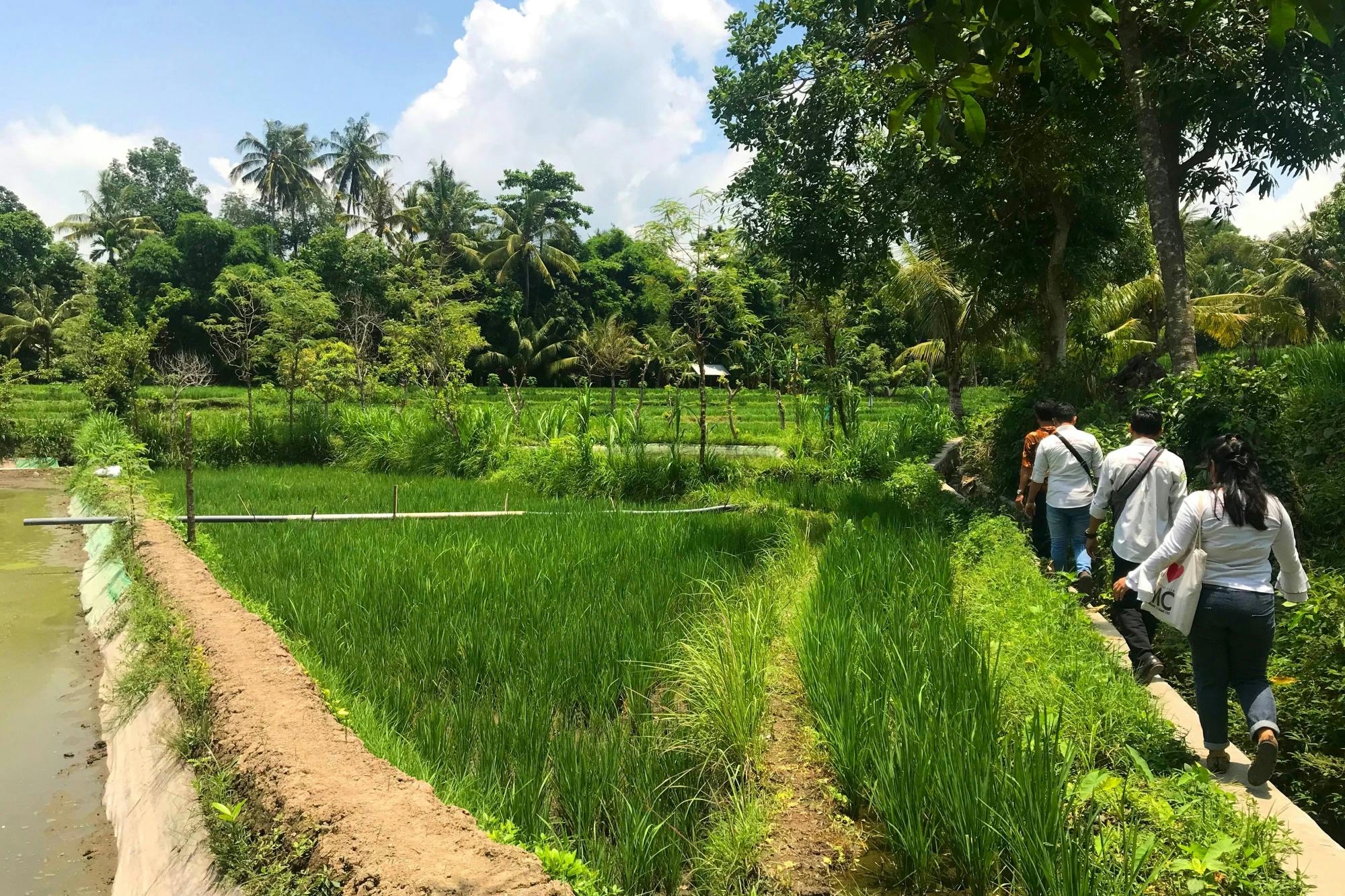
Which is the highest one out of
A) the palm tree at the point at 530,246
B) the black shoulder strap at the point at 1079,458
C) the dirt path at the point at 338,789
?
the palm tree at the point at 530,246

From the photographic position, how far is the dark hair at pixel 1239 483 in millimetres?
2935

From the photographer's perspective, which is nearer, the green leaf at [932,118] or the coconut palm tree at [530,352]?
the green leaf at [932,118]

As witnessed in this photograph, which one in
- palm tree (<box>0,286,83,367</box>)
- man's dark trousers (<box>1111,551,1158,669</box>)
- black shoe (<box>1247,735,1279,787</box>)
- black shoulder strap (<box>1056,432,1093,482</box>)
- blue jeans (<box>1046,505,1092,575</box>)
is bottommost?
black shoe (<box>1247,735,1279,787</box>)

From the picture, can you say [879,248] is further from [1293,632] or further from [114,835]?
[114,835]

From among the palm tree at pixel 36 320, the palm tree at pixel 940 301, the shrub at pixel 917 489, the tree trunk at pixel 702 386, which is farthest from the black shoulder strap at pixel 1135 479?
the palm tree at pixel 36 320

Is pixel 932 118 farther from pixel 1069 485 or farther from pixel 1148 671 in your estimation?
pixel 1069 485

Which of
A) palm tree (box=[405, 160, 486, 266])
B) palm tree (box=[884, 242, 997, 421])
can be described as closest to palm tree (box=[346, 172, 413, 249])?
palm tree (box=[405, 160, 486, 266])

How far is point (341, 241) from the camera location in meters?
30.0

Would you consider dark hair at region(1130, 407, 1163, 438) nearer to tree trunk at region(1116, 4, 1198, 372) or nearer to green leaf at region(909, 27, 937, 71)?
tree trunk at region(1116, 4, 1198, 372)

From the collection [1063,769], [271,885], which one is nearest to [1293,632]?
[1063,769]

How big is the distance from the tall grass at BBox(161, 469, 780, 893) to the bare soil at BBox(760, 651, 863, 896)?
0.62ft

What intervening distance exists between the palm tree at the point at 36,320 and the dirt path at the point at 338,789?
34.1 m

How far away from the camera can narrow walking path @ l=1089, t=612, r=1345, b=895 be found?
2363mm

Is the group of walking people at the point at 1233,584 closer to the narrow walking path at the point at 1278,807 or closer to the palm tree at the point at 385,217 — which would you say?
the narrow walking path at the point at 1278,807
